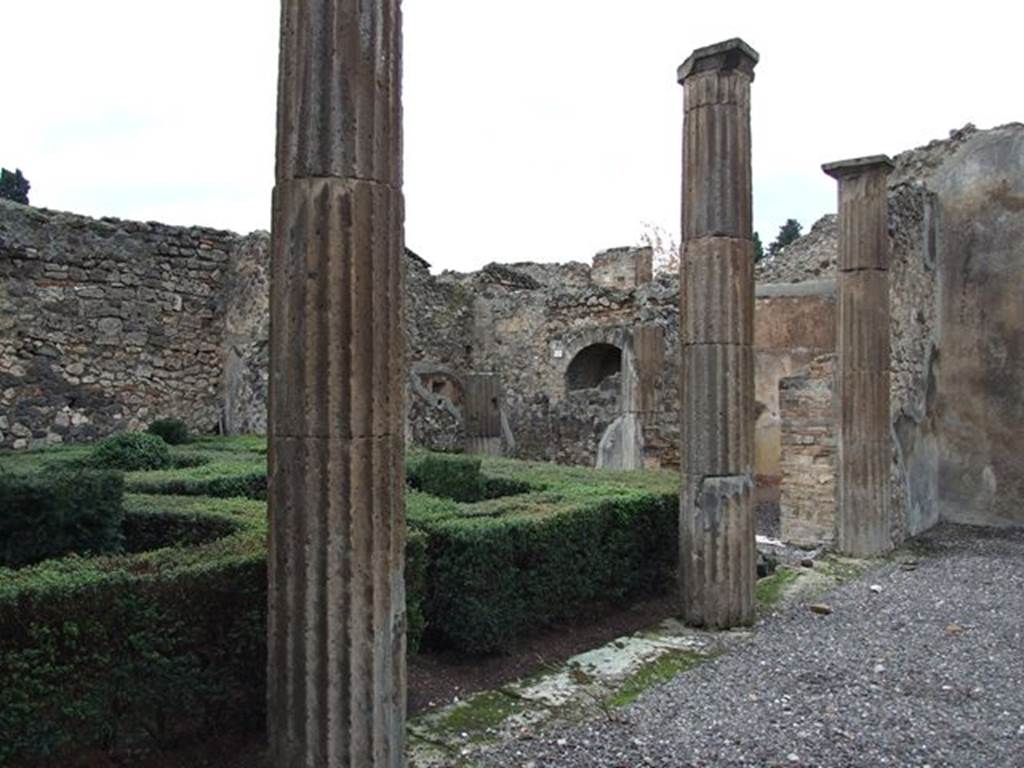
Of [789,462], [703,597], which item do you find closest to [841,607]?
[703,597]

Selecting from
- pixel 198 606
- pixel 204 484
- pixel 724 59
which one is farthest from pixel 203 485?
pixel 724 59

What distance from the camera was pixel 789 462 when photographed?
1030 cm

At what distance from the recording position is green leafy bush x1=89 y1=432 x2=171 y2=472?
310 inches

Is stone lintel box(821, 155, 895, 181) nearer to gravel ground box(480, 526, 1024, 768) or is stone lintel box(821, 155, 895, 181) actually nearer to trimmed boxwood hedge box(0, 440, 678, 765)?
gravel ground box(480, 526, 1024, 768)

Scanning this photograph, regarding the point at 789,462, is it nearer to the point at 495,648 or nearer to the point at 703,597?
the point at 703,597

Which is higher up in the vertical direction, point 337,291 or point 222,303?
point 222,303

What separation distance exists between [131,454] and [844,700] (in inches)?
248

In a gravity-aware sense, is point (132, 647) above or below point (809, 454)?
below

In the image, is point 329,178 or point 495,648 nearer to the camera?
point 329,178

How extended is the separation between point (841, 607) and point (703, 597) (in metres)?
1.59

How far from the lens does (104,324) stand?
37.0 ft

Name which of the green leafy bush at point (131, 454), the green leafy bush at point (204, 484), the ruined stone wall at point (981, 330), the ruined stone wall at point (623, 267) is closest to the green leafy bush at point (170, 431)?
the green leafy bush at point (131, 454)

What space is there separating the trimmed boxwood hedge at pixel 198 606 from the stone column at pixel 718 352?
29.6 inches

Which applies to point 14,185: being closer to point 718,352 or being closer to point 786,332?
point 786,332
